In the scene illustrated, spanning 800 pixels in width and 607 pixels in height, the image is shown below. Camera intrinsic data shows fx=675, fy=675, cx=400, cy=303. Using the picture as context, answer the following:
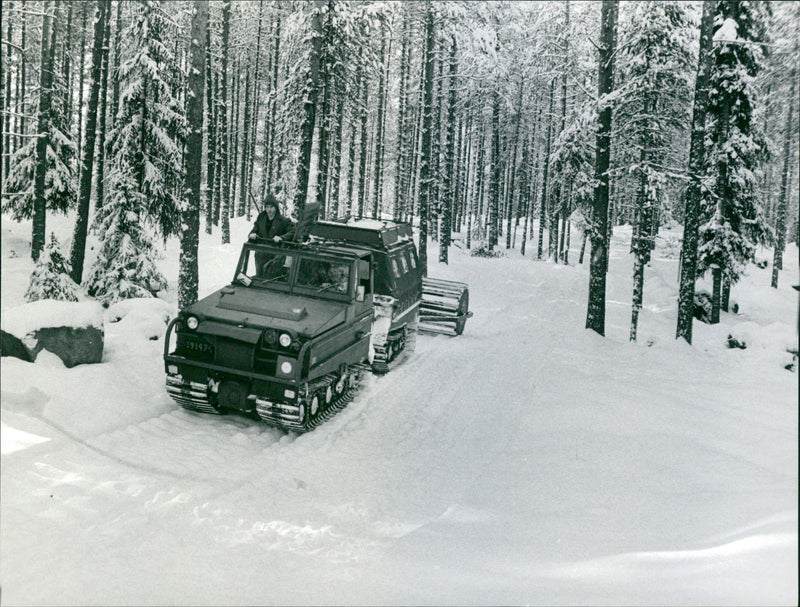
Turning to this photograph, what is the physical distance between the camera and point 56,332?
8.75 metres

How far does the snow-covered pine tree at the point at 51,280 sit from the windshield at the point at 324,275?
286 inches

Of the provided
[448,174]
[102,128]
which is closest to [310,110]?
[102,128]

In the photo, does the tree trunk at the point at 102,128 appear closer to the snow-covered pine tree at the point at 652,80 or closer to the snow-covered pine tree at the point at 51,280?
the snow-covered pine tree at the point at 51,280

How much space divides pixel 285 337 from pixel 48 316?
331 centimetres

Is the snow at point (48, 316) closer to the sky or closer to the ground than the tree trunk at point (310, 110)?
closer to the ground

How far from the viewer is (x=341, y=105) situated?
2816cm

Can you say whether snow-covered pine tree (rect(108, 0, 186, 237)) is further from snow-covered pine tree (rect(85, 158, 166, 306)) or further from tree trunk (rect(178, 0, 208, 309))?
tree trunk (rect(178, 0, 208, 309))

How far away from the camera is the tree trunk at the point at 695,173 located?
14.2 metres

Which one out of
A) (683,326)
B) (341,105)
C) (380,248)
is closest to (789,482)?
(380,248)

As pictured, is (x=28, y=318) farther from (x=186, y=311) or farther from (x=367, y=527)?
(x=367, y=527)

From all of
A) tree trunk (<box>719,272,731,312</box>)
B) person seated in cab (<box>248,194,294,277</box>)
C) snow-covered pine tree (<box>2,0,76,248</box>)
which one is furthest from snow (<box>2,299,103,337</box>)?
tree trunk (<box>719,272,731,312</box>)

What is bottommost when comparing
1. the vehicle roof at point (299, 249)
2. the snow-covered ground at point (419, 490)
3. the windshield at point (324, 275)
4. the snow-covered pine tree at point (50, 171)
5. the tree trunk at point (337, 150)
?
the snow-covered ground at point (419, 490)

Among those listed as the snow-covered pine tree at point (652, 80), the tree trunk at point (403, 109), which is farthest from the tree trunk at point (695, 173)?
the tree trunk at point (403, 109)

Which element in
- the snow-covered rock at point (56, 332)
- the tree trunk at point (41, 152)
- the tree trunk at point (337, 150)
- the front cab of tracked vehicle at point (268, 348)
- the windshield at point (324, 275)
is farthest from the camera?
the tree trunk at point (337, 150)
